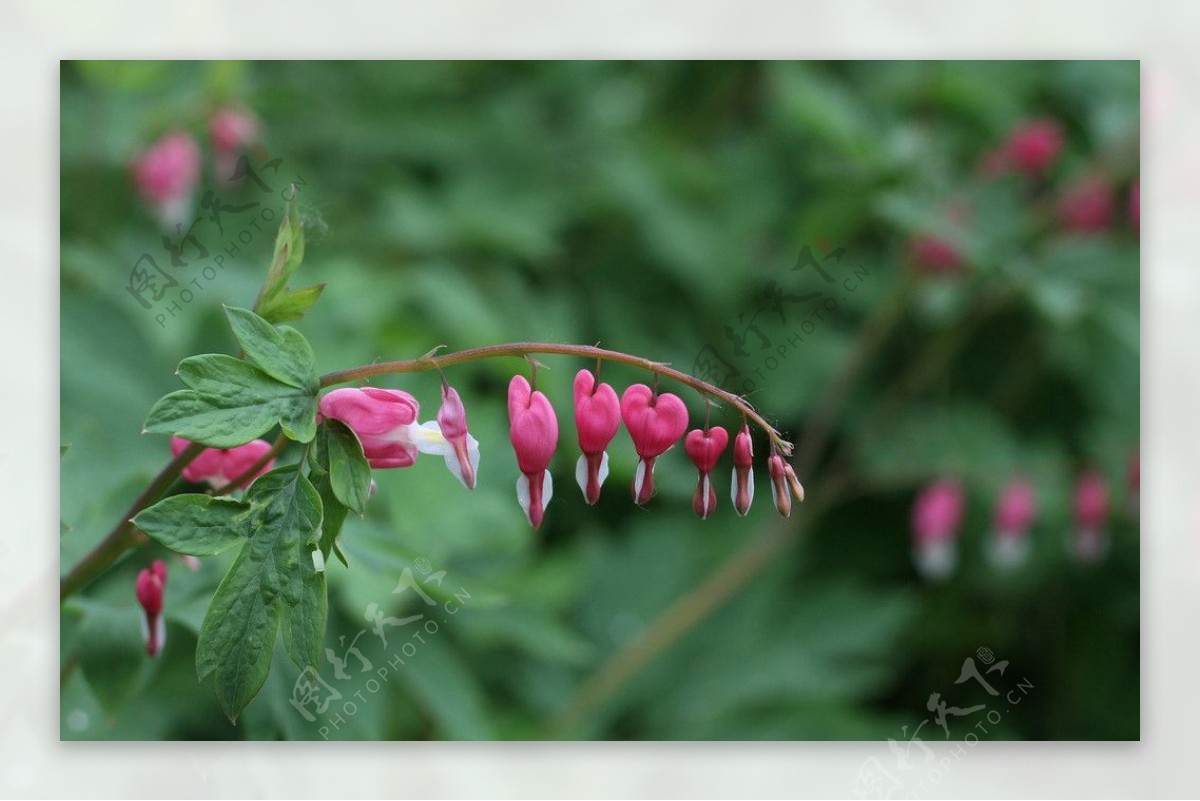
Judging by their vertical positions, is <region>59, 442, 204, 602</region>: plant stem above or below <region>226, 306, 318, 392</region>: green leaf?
below

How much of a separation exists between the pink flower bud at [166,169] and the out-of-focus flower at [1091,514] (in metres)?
1.45

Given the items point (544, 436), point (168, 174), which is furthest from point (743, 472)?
point (168, 174)

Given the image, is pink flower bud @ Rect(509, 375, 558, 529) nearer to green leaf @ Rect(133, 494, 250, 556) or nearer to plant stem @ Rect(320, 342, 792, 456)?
plant stem @ Rect(320, 342, 792, 456)

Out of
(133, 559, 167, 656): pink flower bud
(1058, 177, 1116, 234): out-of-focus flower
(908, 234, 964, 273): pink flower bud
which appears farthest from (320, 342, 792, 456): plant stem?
(1058, 177, 1116, 234): out-of-focus flower

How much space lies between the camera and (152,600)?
0.80 m

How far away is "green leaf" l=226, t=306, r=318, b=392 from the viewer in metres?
0.65

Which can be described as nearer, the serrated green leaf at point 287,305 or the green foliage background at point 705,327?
the serrated green leaf at point 287,305

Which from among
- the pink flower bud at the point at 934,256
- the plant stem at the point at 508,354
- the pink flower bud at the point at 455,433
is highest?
the pink flower bud at the point at 934,256

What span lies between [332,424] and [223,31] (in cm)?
100

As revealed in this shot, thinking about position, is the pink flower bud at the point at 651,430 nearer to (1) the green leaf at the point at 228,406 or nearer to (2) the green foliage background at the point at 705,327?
(1) the green leaf at the point at 228,406

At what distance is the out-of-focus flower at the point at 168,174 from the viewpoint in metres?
1.56

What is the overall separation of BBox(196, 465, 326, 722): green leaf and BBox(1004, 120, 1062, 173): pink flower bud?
5.21ft

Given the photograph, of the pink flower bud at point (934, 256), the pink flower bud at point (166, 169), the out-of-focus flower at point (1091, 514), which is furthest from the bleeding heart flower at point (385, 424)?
the out-of-focus flower at point (1091, 514)

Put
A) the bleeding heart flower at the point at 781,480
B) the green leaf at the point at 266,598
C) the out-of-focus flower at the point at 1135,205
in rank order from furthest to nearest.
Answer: the out-of-focus flower at the point at 1135,205 → the bleeding heart flower at the point at 781,480 → the green leaf at the point at 266,598
